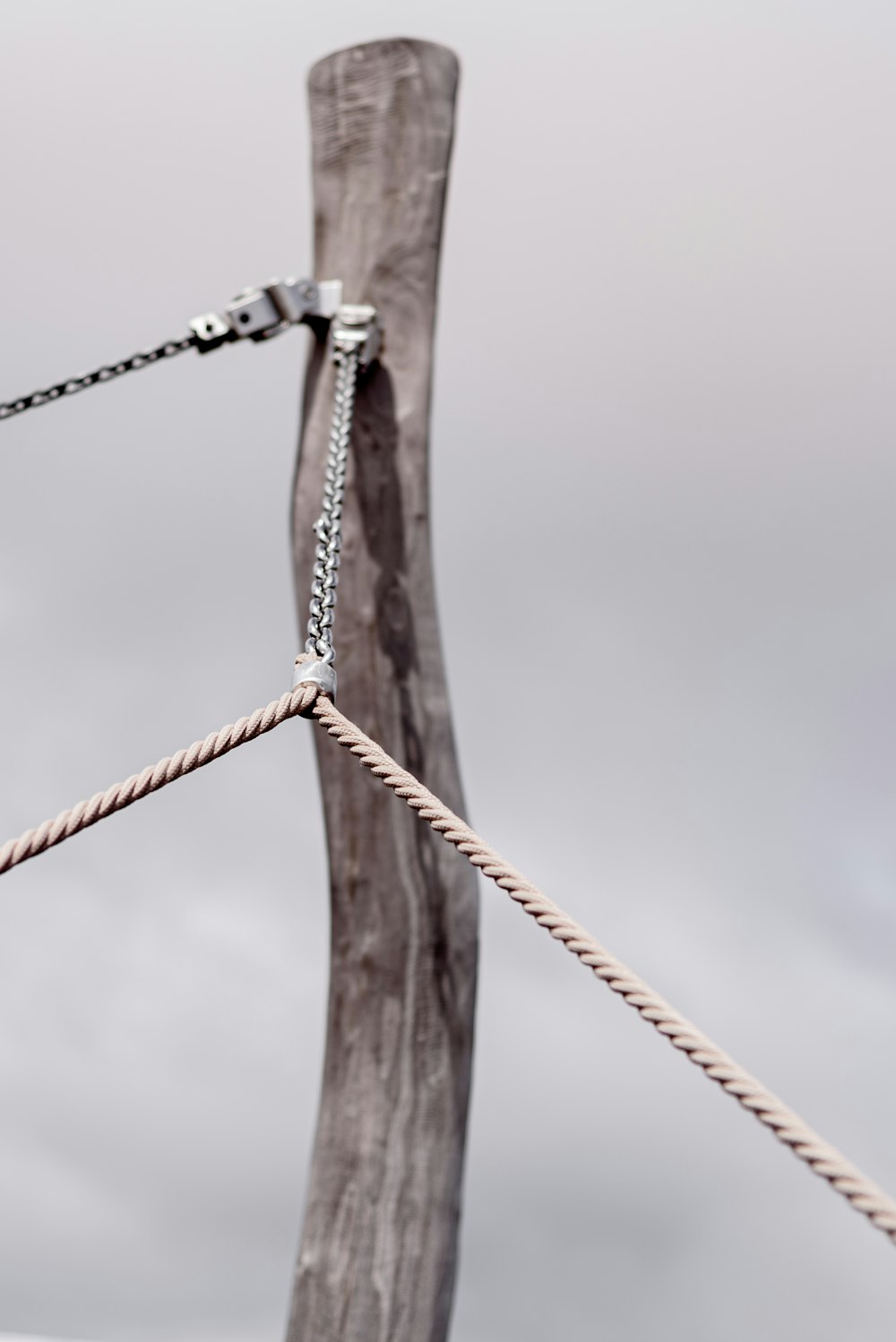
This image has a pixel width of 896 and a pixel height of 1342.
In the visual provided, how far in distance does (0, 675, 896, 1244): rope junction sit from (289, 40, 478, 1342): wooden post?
694 mm

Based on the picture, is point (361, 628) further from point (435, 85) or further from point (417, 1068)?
point (435, 85)

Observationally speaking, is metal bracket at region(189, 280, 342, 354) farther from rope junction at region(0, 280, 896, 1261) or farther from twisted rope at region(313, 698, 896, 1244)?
twisted rope at region(313, 698, 896, 1244)

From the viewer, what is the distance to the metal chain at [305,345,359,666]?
907 millimetres

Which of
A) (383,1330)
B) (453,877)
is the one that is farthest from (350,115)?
(383,1330)

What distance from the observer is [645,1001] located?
679 millimetres

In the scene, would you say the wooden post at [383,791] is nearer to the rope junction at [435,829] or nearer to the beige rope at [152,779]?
the rope junction at [435,829]

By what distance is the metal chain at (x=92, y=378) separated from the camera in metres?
1.48

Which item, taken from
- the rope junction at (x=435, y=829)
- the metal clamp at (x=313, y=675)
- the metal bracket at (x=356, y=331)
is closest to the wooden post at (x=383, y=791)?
the metal bracket at (x=356, y=331)

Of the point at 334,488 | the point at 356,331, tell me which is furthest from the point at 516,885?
the point at 356,331

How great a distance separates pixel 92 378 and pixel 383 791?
23.6 inches

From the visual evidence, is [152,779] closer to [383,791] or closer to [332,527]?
[332,527]

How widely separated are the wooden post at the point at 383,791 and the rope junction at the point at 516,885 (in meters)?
0.69

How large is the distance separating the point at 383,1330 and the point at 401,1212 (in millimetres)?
126

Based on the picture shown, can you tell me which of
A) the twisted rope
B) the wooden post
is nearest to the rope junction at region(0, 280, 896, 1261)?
the twisted rope
